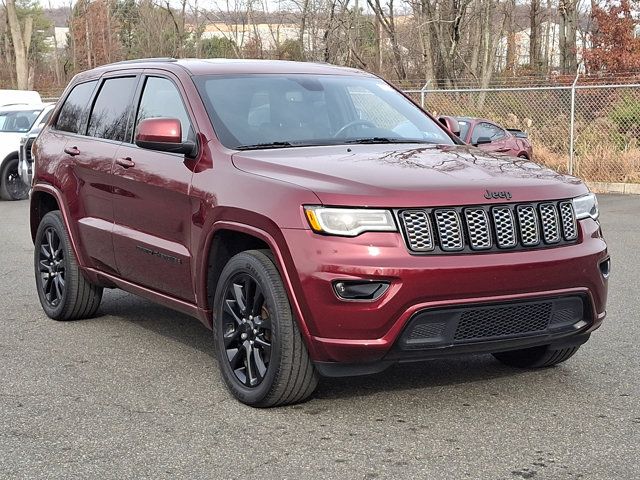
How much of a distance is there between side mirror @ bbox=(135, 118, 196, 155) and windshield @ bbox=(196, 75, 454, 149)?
209 millimetres

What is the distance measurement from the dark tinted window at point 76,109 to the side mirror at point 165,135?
1.77 m

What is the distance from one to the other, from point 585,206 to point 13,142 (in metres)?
15.5

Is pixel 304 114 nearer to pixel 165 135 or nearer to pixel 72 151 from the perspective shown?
pixel 165 135

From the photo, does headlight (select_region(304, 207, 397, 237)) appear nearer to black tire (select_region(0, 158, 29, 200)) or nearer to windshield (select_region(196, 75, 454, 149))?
windshield (select_region(196, 75, 454, 149))

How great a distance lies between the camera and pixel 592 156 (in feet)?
65.7

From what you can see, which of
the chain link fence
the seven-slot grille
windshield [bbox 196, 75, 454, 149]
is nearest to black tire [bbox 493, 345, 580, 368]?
the seven-slot grille

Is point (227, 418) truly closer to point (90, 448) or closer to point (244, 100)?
point (90, 448)

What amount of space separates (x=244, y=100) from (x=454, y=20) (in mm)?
27289

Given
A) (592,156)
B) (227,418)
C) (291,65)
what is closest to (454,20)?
(592,156)

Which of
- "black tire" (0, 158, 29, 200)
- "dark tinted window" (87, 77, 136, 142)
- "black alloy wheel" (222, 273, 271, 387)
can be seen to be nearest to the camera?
"black alloy wheel" (222, 273, 271, 387)

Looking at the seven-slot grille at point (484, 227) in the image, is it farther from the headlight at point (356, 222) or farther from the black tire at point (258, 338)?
the black tire at point (258, 338)

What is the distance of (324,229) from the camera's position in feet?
15.4

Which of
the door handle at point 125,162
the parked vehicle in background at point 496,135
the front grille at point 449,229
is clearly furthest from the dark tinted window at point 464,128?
the front grille at point 449,229

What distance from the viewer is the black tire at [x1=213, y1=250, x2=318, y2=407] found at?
16.1 feet
